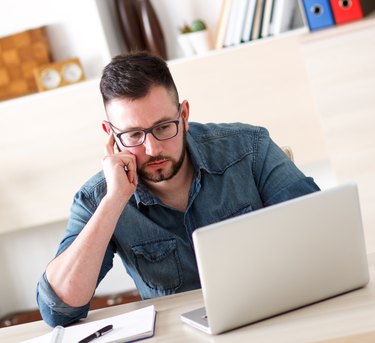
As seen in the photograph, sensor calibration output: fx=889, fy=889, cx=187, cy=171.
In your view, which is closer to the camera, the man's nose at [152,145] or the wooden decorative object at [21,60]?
the man's nose at [152,145]

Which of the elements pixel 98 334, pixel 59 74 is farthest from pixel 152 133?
pixel 59 74

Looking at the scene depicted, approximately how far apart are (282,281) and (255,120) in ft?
5.91

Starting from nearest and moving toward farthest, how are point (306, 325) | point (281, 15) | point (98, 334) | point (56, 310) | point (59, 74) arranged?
point (306, 325) < point (98, 334) < point (56, 310) < point (281, 15) < point (59, 74)

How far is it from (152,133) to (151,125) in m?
0.02

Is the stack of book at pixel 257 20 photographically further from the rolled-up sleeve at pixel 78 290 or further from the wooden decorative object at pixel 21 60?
the rolled-up sleeve at pixel 78 290

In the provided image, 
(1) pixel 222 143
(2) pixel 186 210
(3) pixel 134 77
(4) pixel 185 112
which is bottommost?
(2) pixel 186 210

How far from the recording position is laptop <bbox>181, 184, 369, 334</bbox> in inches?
69.2

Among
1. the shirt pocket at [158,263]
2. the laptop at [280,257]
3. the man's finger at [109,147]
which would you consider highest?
the man's finger at [109,147]

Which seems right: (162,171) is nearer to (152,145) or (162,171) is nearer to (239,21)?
(152,145)

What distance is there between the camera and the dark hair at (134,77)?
2.30 metres

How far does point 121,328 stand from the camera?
199 centimetres

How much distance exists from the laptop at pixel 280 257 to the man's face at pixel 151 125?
0.53m

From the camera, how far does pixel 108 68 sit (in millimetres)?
2402


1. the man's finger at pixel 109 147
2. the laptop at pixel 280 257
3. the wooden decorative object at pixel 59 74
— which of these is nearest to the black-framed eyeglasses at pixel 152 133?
the man's finger at pixel 109 147
